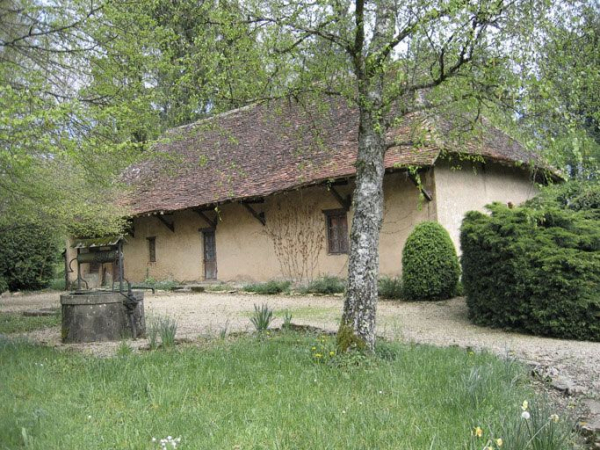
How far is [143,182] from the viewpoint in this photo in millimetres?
20906

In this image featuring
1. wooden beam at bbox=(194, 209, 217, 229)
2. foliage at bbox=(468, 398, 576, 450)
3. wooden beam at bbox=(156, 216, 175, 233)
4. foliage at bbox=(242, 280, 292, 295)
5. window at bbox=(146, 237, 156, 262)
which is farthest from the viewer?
window at bbox=(146, 237, 156, 262)

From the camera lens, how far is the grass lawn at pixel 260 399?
3.37m

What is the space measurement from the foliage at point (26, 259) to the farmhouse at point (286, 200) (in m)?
3.16

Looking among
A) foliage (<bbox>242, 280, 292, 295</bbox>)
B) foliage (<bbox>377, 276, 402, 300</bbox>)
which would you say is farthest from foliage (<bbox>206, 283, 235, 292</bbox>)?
foliage (<bbox>377, 276, 402, 300</bbox>)

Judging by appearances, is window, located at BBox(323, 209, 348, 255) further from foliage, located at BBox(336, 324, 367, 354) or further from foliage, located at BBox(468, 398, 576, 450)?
foliage, located at BBox(468, 398, 576, 450)

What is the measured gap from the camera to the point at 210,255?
60.5 ft

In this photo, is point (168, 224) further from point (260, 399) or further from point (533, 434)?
point (533, 434)

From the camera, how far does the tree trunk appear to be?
17.3ft

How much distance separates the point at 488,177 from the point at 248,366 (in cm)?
1187

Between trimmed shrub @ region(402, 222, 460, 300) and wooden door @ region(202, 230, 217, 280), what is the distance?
814 cm

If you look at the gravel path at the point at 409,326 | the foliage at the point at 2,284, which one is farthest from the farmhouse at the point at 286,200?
the foliage at the point at 2,284

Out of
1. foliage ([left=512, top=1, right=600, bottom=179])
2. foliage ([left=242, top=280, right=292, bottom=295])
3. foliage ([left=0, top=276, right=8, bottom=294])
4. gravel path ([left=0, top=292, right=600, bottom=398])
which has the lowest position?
Answer: gravel path ([left=0, top=292, right=600, bottom=398])

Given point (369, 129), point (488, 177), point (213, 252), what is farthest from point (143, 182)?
point (369, 129)

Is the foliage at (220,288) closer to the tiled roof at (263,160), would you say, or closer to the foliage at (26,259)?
the tiled roof at (263,160)
